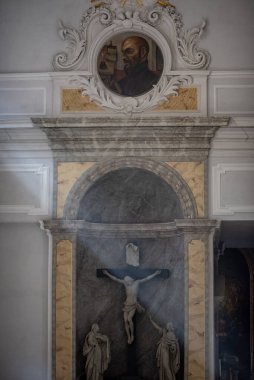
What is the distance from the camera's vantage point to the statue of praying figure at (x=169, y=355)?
13.6m

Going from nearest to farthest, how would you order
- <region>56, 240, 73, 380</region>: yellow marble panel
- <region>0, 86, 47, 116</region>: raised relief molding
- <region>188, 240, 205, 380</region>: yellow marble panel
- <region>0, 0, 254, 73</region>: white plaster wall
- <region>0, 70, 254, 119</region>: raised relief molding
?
<region>188, 240, 205, 380</region>: yellow marble panel < <region>56, 240, 73, 380</region>: yellow marble panel < <region>0, 70, 254, 119</region>: raised relief molding < <region>0, 0, 254, 73</region>: white plaster wall < <region>0, 86, 47, 116</region>: raised relief molding

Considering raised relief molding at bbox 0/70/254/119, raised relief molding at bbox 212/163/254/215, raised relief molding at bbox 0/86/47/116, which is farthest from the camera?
raised relief molding at bbox 0/86/47/116

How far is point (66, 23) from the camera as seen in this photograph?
14102 mm

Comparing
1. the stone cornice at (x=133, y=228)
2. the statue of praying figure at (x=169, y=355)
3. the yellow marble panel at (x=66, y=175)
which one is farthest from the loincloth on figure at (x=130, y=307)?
the yellow marble panel at (x=66, y=175)

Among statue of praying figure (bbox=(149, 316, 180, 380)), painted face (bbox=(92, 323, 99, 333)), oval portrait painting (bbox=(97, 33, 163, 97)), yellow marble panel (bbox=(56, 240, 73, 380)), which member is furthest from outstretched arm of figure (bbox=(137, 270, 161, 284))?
oval portrait painting (bbox=(97, 33, 163, 97))

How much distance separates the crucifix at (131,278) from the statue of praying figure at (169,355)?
2.17ft

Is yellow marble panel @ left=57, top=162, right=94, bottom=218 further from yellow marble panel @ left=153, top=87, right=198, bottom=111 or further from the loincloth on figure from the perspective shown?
the loincloth on figure

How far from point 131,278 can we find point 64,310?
1298 mm

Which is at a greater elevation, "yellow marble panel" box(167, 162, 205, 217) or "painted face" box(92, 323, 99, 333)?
"yellow marble panel" box(167, 162, 205, 217)

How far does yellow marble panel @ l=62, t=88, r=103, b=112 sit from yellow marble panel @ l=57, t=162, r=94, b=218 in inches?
35.5

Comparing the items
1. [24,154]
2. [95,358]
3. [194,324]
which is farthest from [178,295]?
[24,154]

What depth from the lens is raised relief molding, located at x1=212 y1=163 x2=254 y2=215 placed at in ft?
45.0

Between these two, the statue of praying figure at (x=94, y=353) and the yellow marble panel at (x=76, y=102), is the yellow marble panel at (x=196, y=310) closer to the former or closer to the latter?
the statue of praying figure at (x=94, y=353)

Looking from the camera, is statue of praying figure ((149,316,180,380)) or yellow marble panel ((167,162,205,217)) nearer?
statue of praying figure ((149,316,180,380))
